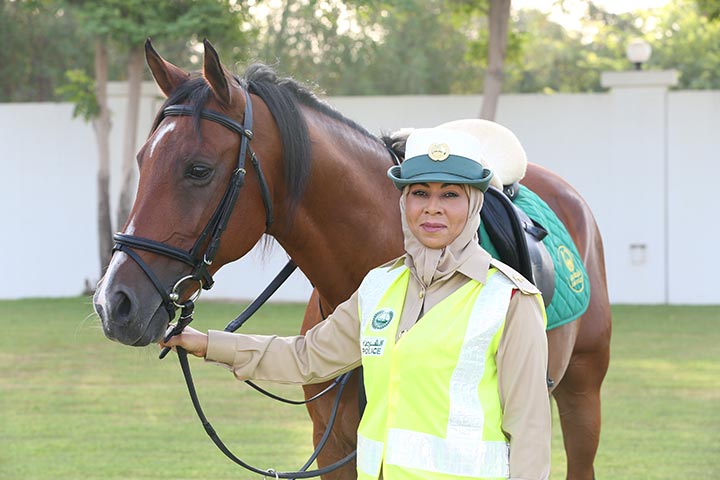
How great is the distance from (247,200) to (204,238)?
0.18 m

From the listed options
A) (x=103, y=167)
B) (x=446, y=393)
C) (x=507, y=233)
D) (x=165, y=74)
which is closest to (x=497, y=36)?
(x=103, y=167)

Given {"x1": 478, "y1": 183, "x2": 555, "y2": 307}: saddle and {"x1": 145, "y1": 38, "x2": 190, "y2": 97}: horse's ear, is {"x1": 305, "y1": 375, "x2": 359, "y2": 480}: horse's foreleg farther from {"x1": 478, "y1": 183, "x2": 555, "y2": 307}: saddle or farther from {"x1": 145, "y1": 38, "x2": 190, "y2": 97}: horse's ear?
{"x1": 145, "y1": 38, "x2": 190, "y2": 97}: horse's ear

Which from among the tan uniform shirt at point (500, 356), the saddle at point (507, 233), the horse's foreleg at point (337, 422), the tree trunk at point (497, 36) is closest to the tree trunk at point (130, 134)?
the tree trunk at point (497, 36)

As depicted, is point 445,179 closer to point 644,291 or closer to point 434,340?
point 434,340

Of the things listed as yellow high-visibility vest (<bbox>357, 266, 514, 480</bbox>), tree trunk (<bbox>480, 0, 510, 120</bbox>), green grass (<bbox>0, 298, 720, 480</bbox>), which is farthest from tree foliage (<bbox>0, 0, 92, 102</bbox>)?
yellow high-visibility vest (<bbox>357, 266, 514, 480</bbox>)

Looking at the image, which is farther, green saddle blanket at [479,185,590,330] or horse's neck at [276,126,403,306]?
green saddle blanket at [479,185,590,330]

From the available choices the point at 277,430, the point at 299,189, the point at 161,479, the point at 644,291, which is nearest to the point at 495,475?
the point at 299,189

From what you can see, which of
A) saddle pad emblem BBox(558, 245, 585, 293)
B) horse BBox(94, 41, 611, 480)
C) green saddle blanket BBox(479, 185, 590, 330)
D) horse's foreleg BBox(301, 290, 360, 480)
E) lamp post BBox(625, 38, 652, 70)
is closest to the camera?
horse BBox(94, 41, 611, 480)

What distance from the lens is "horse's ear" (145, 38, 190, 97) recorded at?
2.83 metres

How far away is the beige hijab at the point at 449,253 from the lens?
91.3 inches

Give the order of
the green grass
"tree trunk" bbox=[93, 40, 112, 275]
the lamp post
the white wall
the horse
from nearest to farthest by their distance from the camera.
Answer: the horse → the green grass → the white wall → the lamp post → "tree trunk" bbox=[93, 40, 112, 275]

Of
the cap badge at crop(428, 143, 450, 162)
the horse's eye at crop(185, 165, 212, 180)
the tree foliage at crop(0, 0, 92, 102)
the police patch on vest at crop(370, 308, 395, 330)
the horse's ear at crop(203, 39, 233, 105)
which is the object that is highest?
the tree foliage at crop(0, 0, 92, 102)

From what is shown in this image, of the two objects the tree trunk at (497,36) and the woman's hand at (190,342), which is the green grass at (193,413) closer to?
the woman's hand at (190,342)

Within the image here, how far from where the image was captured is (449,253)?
2.32m
